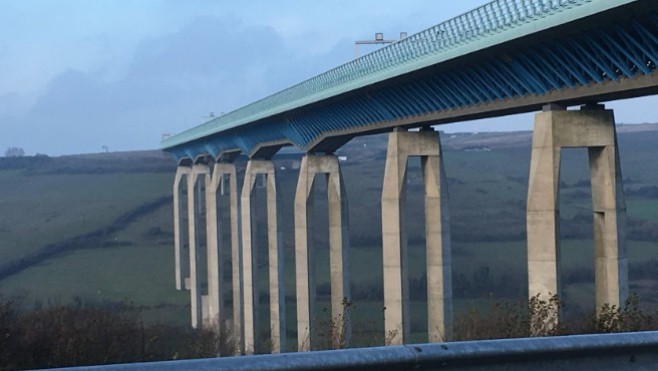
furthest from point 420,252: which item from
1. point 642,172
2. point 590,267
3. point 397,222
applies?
point 397,222

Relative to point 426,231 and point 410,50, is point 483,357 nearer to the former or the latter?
point 410,50

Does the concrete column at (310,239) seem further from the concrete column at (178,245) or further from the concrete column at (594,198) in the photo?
the concrete column at (178,245)

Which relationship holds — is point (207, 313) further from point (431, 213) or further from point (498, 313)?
point (498, 313)

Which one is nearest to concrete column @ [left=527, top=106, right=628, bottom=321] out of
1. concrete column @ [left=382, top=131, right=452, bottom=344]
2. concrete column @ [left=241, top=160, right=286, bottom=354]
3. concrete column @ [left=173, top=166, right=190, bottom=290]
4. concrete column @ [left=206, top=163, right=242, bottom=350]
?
concrete column @ [left=382, top=131, right=452, bottom=344]

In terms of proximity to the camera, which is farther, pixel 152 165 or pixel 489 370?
pixel 152 165

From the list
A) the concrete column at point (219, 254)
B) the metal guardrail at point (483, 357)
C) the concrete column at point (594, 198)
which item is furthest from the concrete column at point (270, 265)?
the metal guardrail at point (483, 357)

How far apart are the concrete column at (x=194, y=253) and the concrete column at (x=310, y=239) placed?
2498cm

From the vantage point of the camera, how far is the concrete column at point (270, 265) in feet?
171

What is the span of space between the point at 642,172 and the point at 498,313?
3102 inches

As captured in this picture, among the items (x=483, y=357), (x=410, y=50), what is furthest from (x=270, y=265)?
(x=483, y=357)

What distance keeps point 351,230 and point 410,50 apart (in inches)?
2206

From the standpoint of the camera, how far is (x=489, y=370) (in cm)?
631

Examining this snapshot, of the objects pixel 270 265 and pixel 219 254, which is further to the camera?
pixel 219 254

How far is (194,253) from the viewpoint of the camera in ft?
247
